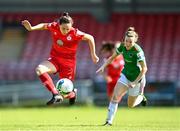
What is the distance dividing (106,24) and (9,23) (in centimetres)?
480

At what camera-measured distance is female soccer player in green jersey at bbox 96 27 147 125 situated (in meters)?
18.6

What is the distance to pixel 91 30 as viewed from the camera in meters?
40.1

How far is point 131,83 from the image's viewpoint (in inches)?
743

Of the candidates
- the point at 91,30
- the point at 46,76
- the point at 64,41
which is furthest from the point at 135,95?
the point at 91,30

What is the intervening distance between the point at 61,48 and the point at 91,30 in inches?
831

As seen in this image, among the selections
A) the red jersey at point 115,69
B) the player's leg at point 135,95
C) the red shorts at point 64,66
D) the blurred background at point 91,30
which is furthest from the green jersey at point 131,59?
the blurred background at point 91,30

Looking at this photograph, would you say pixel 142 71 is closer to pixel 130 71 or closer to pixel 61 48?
pixel 130 71

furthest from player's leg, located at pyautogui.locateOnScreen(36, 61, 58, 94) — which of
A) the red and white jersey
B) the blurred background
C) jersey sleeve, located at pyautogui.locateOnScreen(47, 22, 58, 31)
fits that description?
the blurred background

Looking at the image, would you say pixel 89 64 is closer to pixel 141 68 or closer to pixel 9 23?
pixel 9 23

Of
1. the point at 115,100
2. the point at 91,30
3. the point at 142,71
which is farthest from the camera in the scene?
the point at 91,30

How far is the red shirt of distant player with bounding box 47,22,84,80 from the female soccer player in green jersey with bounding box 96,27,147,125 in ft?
2.66

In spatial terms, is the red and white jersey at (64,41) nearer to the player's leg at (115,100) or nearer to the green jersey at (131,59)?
the green jersey at (131,59)

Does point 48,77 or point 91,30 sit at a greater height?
point 91,30

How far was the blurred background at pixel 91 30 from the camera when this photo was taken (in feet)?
125
